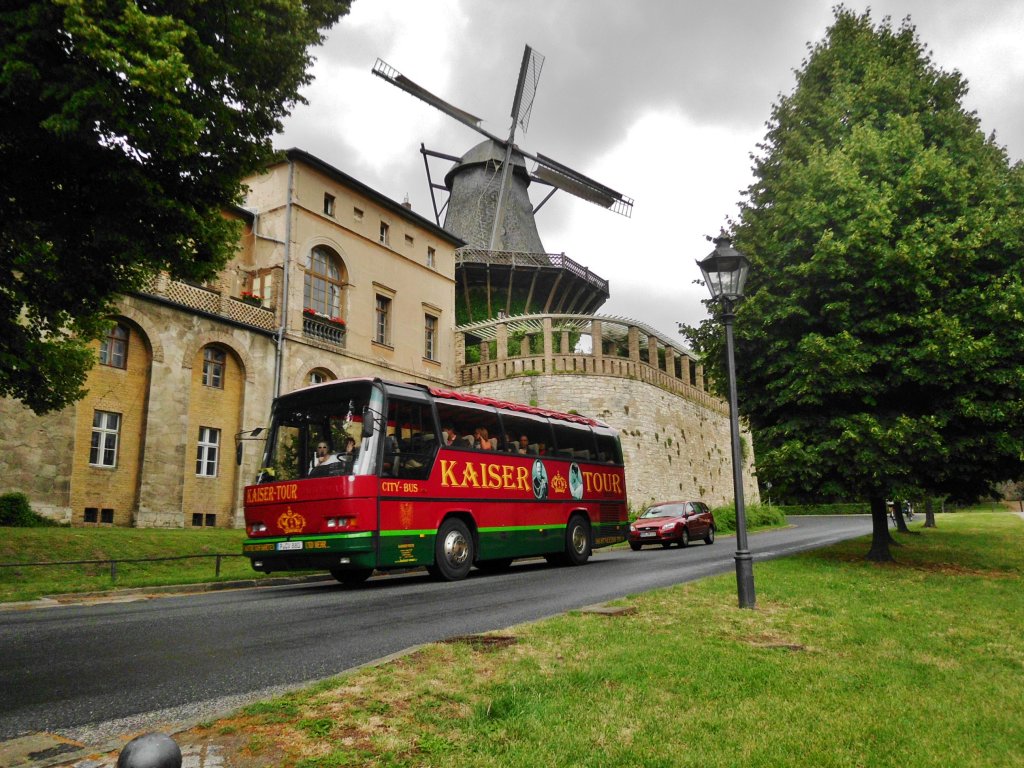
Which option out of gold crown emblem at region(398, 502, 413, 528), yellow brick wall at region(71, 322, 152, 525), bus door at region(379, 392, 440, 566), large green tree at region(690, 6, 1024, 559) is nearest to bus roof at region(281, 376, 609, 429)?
bus door at region(379, 392, 440, 566)

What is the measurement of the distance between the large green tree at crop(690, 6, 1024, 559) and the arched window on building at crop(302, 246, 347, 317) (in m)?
18.5

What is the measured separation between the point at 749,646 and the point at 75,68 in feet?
30.0

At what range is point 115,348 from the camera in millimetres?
22484

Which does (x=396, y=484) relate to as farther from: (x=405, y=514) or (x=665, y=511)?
(x=665, y=511)

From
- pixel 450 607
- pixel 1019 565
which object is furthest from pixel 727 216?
pixel 450 607

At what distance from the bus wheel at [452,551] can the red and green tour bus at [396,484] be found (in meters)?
0.02

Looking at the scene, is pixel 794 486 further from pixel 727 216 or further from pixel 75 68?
pixel 75 68

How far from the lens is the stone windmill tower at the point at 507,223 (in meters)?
38.8

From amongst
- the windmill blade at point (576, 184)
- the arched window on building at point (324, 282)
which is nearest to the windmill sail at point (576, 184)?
the windmill blade at point (576, 184)

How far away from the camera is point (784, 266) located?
14266 mm

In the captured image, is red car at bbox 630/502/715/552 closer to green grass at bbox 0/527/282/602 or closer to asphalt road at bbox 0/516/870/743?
asphalt road at bbox 0/516/870/743

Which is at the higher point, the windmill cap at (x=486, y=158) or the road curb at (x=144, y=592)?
the windmill cap at (x=486, y=158)

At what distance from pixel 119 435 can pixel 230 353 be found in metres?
4.74

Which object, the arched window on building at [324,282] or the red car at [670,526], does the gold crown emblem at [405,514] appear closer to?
the red car at [670,526]
